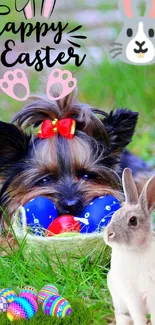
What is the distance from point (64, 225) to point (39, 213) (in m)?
0.12

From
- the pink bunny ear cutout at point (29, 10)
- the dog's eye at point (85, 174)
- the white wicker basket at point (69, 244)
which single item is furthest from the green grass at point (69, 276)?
the pink bunny ear cutout at point (29, 10)

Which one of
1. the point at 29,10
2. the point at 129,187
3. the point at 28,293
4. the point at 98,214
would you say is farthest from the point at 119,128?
the point at 28,293

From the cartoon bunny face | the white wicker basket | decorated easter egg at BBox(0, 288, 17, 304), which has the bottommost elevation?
decorated easter egg at BBox(0, 288, 17, 304)

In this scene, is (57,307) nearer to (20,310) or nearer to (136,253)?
(20,310)

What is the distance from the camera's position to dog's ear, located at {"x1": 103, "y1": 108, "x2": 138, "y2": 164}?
3379 mm

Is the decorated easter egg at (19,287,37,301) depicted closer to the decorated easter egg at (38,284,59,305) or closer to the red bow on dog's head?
the decorated easter egg at (38,284,59,305)

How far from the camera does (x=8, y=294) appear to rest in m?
2.90

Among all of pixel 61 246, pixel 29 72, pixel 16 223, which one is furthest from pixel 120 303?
pixel 29 72

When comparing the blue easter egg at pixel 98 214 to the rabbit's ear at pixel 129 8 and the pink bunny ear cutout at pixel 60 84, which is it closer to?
the pink bunny ear cutout at pixel 60 84

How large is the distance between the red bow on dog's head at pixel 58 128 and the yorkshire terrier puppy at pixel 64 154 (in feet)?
0.04

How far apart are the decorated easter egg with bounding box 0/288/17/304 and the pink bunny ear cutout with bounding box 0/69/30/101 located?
81 centimetres

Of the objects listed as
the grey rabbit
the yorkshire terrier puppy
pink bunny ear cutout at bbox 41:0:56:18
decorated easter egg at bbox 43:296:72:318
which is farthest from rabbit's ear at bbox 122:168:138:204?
pink bunny ear cutout at bbox 41:0:56:18

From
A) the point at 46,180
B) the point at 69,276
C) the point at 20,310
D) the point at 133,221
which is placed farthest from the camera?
the point at 46,180

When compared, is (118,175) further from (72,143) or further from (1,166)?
(1,166)
